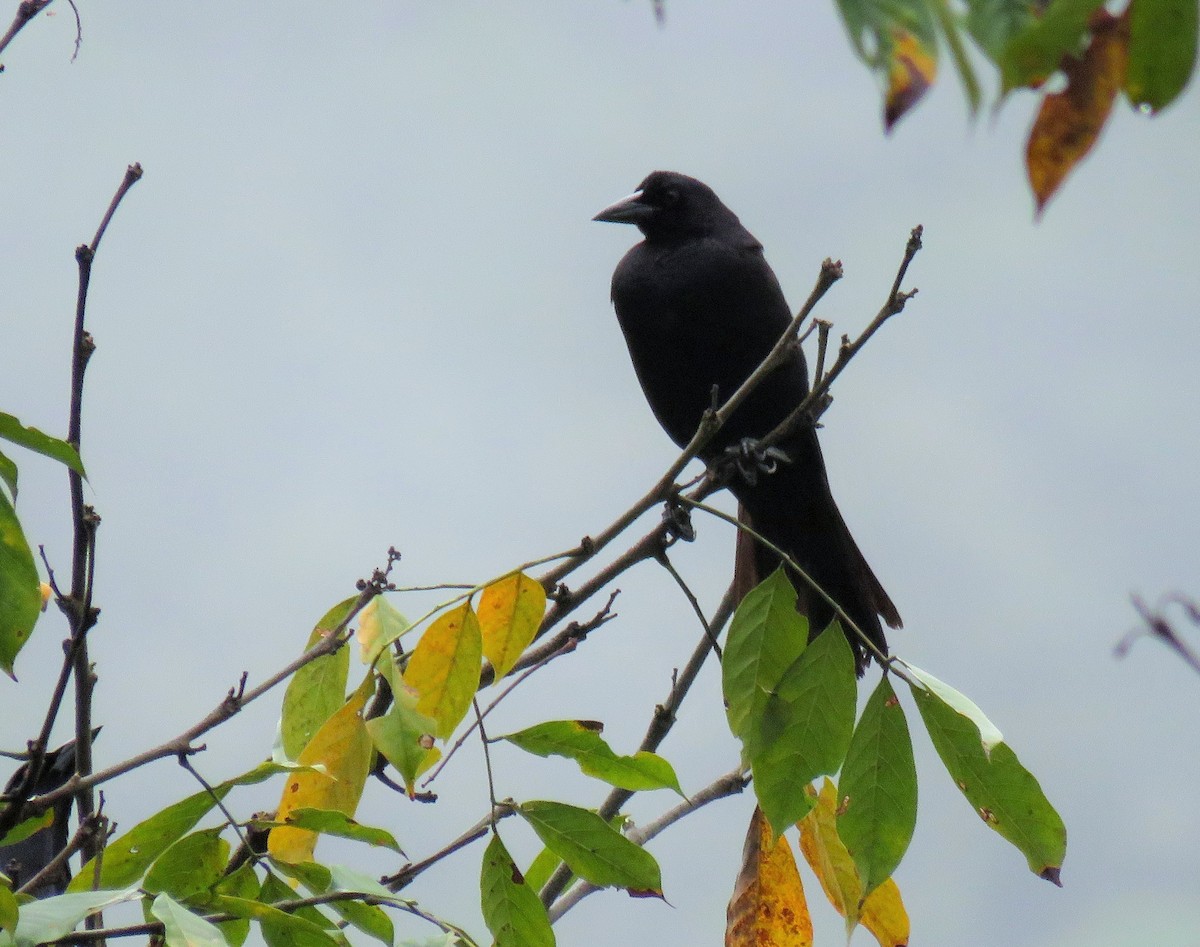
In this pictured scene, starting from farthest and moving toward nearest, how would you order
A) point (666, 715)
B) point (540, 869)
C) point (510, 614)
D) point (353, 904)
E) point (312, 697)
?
point (666, 715) → point (540, 869) → point (312, 697) → point (510, 614) → point (353, 904)

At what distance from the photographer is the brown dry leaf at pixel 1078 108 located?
2.38 ft

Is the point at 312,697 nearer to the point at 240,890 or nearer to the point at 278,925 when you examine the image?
the point at 240,890

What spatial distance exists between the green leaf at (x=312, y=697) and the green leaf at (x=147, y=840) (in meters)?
0.28

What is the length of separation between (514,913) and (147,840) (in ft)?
1.27

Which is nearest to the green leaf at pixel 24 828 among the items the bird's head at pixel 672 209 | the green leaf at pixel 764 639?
the green leaf at pixel 764 639

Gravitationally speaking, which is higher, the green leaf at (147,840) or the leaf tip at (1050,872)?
the green leaf at (147,840)

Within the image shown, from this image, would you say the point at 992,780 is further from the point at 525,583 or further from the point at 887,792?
the point at 525,583

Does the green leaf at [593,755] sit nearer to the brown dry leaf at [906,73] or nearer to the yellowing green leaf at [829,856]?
the yellowing green leaf at [829,856]

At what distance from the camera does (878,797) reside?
1.49 meters

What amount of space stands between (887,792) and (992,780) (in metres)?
0.11

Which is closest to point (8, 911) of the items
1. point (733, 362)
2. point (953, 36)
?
point (953, 36)

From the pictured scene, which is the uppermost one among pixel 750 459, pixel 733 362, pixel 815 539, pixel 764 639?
pixel 733 362

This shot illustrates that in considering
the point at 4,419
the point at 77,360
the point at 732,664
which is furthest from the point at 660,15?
the point at 77,360

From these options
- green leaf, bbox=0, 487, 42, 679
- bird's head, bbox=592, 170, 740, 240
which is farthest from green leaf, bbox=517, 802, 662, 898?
bird's head, bbox=592, 170, 740, 240
